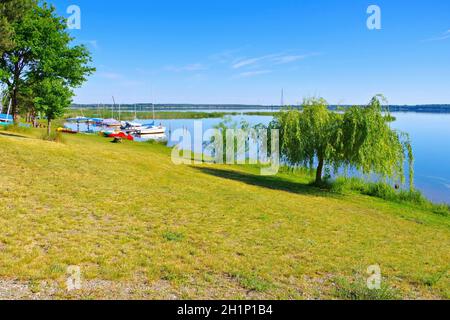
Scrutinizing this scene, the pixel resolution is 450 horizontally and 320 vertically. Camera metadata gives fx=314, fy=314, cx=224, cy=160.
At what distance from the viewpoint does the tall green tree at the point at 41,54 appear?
99.9 ft

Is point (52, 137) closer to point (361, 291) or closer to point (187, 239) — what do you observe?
point (187, 239)

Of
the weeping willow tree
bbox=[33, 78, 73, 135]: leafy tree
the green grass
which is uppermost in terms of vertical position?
bbox=[33, 78, 73, 135]: leafy tree

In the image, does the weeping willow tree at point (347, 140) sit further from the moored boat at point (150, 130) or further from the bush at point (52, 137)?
the moored boat at point (150, 130)

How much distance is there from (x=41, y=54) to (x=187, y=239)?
3018cm

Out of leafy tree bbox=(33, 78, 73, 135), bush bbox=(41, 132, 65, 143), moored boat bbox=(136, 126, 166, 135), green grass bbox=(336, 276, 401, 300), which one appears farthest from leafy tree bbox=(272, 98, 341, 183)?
moored boat bbox=(136, 126, 166, 135)

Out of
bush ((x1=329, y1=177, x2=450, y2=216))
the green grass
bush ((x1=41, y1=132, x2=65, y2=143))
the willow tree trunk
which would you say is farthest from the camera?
bush ((x1=41, y1=132, x2=65, y2=143))

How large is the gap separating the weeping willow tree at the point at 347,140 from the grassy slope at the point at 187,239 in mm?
4500

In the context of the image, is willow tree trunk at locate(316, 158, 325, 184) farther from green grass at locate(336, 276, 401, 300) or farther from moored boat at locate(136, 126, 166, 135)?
moored boat at locate(136, 126, 166, 135)

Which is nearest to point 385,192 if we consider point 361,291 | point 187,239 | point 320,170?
point 320,170

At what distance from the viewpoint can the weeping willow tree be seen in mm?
22359

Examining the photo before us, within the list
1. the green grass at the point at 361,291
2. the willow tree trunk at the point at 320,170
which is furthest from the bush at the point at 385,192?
the green grass at the point at 361,291

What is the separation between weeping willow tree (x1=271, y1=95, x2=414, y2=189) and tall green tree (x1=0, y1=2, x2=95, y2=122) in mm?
23613

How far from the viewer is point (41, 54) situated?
31344mm
